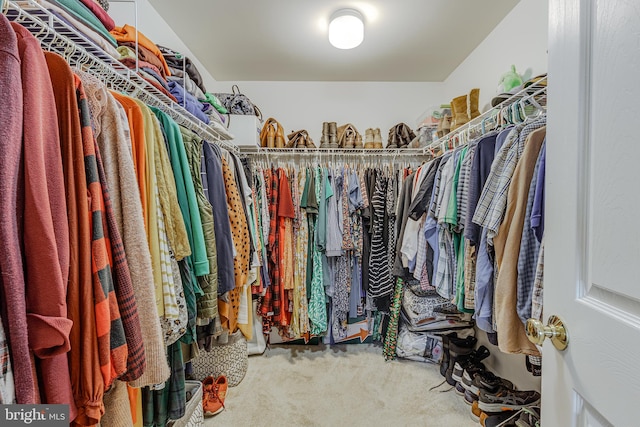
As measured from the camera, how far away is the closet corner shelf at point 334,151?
213 centimetres

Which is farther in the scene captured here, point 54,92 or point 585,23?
point 54,92

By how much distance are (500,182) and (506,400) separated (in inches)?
49.4

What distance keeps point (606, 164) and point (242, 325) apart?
166cm

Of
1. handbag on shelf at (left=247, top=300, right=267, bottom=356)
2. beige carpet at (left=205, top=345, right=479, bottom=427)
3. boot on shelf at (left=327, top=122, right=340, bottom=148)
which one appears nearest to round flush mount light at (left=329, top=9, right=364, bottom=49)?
boot on shelf at (left=327, top=122, right=340, bottom=148)

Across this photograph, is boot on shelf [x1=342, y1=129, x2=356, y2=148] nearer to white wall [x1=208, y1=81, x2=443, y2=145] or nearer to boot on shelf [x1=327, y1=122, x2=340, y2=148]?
boot on shelf [x1=327, y1=122, x2=340, y2=148]

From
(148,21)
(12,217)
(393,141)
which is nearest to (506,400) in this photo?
(393,141)

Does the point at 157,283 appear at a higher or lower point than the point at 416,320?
higher

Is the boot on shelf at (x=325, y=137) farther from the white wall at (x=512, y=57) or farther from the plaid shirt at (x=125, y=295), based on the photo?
→ the plaid shirt at (x=125, y=295)

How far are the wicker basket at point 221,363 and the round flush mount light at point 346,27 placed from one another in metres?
2.05

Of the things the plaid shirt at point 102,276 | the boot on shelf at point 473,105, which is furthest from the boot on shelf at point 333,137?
the plaid shirt at point 102,276

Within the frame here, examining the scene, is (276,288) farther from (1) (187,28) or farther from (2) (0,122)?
(1) (187,28)

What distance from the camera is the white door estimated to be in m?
0.40

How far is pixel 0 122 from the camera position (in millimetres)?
448

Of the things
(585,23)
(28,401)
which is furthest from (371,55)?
(28,401)
